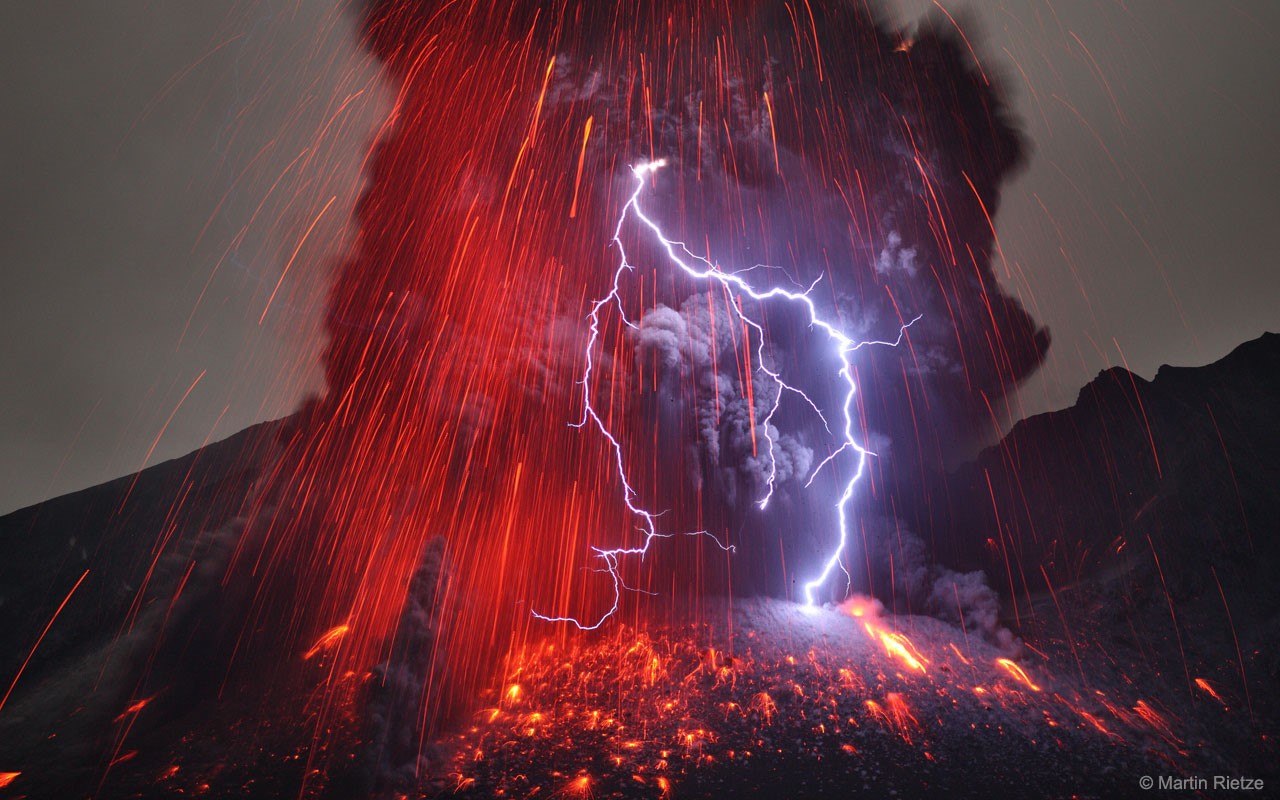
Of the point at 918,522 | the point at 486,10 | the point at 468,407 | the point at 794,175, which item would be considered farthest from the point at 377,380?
the point at 918,522

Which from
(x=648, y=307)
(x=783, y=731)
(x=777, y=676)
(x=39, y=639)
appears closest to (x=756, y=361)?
(x=648, y=307)

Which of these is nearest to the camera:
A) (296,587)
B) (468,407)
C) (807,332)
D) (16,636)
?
(296,587)

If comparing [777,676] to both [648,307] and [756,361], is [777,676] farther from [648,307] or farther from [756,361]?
[648,307]

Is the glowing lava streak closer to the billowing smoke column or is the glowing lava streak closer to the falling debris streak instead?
the billowing smoke column

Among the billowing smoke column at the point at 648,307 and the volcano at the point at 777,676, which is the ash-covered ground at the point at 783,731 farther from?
the billowing smoke column at the point at 648,307

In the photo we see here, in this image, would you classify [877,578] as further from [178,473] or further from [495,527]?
[178,473]
